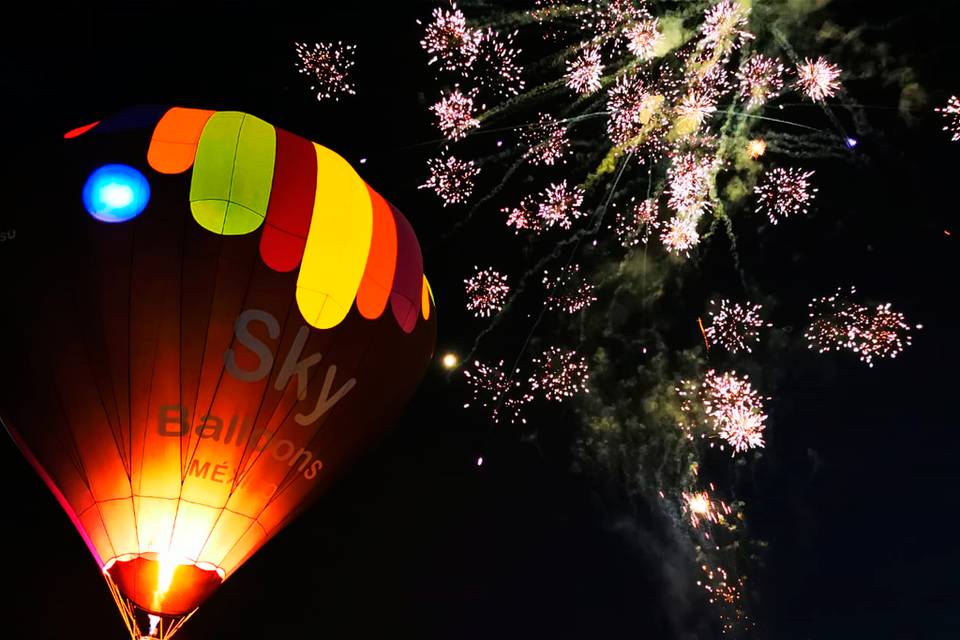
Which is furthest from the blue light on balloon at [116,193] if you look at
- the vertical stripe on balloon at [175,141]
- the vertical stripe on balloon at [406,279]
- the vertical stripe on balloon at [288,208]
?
the vertical stripe on balloon at [406,279]

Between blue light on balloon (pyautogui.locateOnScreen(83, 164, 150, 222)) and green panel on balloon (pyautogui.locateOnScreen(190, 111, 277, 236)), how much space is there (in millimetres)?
507

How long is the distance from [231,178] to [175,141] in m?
0.75

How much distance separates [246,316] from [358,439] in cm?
206

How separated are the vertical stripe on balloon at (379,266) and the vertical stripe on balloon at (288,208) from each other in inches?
31.0

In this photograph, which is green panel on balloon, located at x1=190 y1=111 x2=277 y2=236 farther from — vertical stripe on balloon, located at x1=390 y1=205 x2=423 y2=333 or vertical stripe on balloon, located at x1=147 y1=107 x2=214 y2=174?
vertical stripe on balloon, located at x1=390 y1=205 x2=423 y2=333

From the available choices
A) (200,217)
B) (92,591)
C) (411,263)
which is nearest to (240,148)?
(200,217)

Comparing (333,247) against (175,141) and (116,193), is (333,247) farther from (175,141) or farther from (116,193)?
(116,193)

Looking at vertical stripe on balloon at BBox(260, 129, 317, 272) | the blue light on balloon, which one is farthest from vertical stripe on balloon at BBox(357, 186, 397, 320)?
the blue light on balloon

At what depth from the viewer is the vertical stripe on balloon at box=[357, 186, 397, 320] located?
24.5 ft

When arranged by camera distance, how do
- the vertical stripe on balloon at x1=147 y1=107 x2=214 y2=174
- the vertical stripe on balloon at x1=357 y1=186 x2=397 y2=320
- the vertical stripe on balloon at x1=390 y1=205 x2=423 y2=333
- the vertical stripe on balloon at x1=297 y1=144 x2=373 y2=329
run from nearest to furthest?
the vertical stripe on balloon at x1=147 y1=107 x2=214 y2=174
the vertical stripe on balloon at x1=297 y1=144 x2=373 y2=329
the vertical stripe on balloon at x1=357 y1=186 x2=397 y2=320
the vertical stripe on balloon at x1=390 y1=205 x2=423 y2=333

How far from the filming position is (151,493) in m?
6.45

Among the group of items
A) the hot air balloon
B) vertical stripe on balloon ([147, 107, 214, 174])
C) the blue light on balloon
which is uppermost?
vertical stripe on balloon ([147, 107, 214, 174])

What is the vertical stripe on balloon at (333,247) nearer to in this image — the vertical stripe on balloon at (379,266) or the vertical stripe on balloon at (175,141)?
the vertical stripe on balloon at (379,266)

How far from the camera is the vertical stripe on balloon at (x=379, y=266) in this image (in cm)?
748
